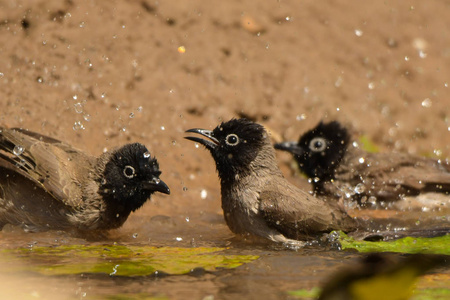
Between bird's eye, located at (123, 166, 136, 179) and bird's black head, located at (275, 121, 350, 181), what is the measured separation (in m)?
2.51

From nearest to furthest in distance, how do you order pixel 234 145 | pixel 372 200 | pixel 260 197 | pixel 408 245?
pixel 408 245
pixel 260 197
pixel 234 145
pixel 372 200

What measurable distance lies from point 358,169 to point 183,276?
177 inches

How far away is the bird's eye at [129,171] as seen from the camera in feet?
17.6

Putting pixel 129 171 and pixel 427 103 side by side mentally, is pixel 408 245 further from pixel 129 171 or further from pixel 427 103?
pixel 427 103

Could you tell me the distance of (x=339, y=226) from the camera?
5379 mm

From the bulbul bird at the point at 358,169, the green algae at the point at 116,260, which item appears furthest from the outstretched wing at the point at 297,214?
the bulbul bird at the point at 358,169

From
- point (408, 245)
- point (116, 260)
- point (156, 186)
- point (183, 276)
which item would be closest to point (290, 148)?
point (156, 186)

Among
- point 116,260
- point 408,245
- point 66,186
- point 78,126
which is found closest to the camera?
point 116,260

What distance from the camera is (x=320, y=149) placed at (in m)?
7.52

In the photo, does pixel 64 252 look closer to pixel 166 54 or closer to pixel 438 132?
pixel 166 54

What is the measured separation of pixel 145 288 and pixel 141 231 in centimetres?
230

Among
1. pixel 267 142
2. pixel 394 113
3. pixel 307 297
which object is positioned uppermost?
pixel 394 113

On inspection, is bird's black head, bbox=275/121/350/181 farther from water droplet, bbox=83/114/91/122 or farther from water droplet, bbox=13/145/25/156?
water droplet, bbox=13/145/25/156

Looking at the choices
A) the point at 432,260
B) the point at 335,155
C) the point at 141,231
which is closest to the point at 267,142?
the point at 141,231
